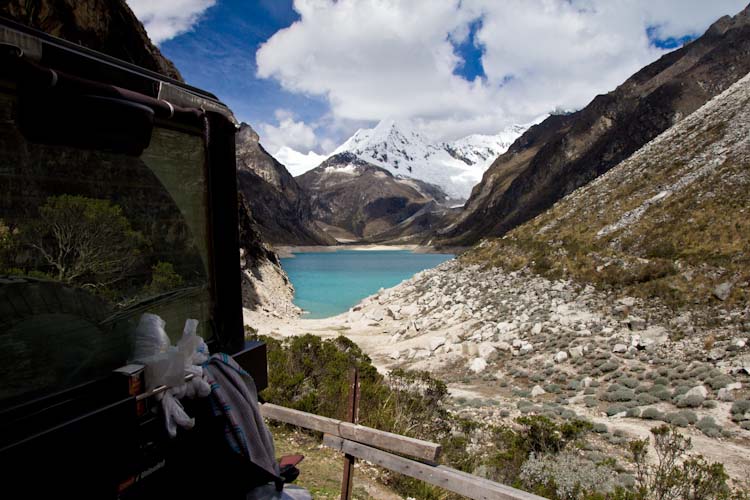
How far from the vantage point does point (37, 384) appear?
1942 millimetres

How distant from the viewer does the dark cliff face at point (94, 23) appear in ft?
54.1

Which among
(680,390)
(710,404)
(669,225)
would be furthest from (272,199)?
(710,404)

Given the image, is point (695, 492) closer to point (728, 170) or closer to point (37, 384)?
point (37, 384)

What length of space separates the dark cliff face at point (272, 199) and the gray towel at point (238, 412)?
11173 cm

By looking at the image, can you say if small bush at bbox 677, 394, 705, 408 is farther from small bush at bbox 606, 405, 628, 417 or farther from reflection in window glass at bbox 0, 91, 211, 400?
reflection in window glass at bbox 0, 91, 211, 400

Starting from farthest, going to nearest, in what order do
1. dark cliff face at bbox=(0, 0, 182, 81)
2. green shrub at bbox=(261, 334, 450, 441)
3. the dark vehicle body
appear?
dark cliff face at bbox=(0, 0, 182, 81) → green shrub at bbox=(261, 334, 450, 441) → the dark vehicle body

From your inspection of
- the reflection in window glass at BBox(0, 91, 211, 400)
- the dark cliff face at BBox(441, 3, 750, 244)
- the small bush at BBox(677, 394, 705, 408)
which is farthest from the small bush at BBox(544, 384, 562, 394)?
the dark cliff face at BBox(441, 3, 750, 244)

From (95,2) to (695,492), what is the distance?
2645 cm

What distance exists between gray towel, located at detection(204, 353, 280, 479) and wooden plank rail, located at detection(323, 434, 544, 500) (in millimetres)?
1313

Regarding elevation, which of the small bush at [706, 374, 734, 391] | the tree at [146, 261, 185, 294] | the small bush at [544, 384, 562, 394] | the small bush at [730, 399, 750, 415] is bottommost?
the small bush at [544, 384, 562, 394]

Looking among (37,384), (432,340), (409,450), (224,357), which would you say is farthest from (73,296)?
(432,340)

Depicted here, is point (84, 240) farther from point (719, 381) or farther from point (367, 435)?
point (719, 381)

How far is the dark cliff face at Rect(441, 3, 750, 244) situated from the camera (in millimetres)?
65750

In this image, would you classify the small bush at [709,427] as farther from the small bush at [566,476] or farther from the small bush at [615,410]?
the small bush at [566,476]
